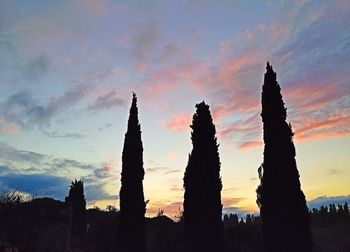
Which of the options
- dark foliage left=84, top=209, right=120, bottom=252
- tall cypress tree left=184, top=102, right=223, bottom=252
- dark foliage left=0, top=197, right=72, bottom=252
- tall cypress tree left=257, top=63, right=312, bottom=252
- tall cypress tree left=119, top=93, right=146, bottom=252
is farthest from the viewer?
dark foliage left=84, top=209, right=120, bottom=252

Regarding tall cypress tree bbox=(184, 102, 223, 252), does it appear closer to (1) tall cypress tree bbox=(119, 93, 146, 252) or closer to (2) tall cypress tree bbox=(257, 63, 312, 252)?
(2) tall cypress tree bbox=(257, 63, 312, 252)

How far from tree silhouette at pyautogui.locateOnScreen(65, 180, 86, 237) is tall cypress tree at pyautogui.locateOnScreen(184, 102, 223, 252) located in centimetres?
2837

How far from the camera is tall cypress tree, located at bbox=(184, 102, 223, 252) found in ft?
79.3

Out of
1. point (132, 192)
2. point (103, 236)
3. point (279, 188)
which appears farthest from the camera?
point (103, 236)

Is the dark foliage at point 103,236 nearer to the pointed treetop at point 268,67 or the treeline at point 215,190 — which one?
the treeline at point 215,190

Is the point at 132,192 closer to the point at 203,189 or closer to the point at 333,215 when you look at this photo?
the point at 203,189

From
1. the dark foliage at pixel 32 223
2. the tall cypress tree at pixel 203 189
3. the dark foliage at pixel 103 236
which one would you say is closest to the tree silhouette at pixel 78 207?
the dark foliage at pixel 103 236

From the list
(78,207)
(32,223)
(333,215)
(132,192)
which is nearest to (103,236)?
(32,223)

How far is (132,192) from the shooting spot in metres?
29.6

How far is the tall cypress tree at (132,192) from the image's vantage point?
28016mm

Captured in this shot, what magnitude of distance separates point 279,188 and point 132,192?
1207 cm

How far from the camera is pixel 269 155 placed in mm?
23281

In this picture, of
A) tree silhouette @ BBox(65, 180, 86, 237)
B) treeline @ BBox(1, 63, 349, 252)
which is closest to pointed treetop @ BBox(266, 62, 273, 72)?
treeline @ BBox(1, 63, 349, 252)

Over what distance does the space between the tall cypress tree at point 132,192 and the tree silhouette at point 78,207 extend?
2253 centimetres
